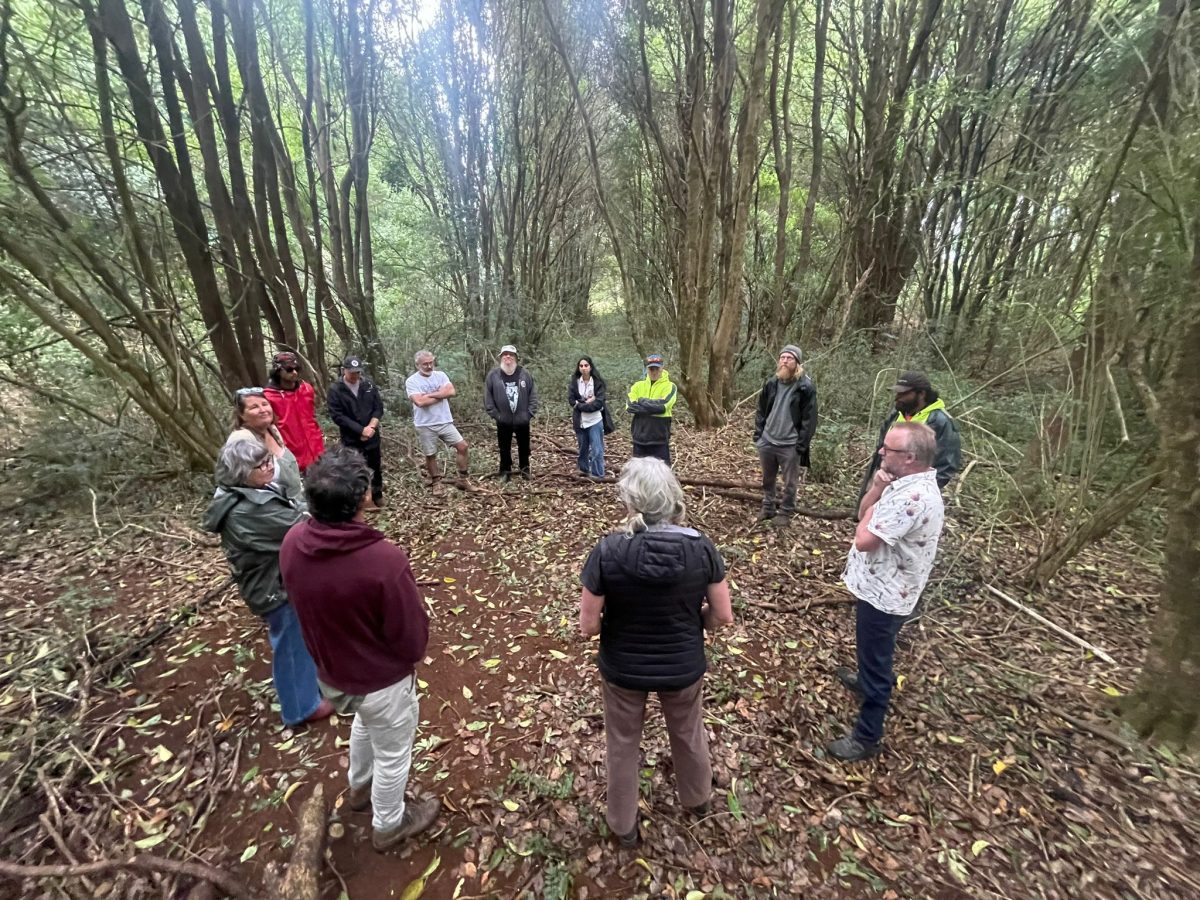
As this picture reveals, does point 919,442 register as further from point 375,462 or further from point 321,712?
point 375,462

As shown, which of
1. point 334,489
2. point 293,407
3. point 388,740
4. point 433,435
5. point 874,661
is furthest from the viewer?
point 433,435

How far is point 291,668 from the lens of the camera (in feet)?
9.83

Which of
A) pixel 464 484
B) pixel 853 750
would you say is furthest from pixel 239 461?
pixel 464 484

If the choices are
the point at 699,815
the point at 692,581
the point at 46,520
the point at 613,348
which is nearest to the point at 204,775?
the point at 699,815

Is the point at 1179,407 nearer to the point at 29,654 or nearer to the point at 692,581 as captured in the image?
the point at 692,581

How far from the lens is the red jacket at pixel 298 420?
4656 millimetres

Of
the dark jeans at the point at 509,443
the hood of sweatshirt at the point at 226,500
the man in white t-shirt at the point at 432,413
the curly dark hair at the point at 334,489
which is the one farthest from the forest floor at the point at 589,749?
the dark jeans at the point at 509,443

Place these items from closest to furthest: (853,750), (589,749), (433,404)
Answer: (853,750)
(589,749)
(433,404)

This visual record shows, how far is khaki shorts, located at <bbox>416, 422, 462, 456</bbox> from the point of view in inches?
256

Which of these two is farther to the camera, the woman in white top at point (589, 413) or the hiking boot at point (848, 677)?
the woman in white top at point (589, 413)

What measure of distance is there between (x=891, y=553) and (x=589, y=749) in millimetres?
2067

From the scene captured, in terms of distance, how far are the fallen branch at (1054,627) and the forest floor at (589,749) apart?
0.05 meters

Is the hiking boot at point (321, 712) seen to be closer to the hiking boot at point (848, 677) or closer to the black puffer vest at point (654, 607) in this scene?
the black puffer vest at point (654, 607)

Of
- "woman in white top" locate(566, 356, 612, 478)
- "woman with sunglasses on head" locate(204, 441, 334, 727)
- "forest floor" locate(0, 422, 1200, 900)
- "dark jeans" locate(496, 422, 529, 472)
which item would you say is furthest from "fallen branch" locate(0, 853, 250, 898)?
"woman in white top" locate(566, 356, 612, 478)
